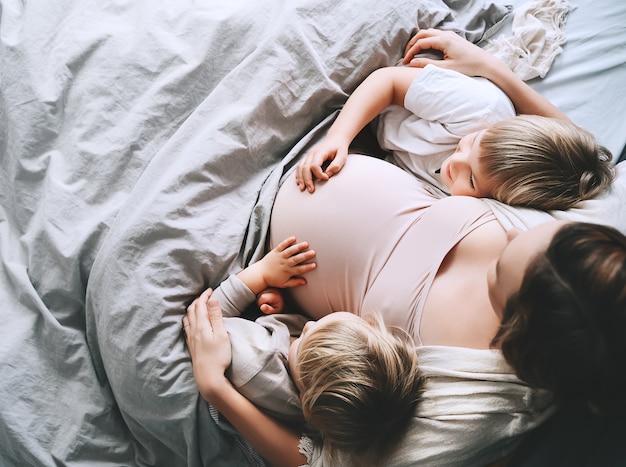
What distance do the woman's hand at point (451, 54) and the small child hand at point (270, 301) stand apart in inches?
20.1

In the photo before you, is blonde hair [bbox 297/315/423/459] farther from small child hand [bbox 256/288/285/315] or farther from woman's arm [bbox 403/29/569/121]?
woman's arm [bbox 403/29/569/121]

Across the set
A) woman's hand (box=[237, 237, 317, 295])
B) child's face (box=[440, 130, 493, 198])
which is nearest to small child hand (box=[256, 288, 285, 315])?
woman's hand (box=[237, 237, 317, 295])

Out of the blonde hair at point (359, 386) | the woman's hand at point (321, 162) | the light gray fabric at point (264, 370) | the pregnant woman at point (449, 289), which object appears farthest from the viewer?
the woman's hand at point (321, 162)

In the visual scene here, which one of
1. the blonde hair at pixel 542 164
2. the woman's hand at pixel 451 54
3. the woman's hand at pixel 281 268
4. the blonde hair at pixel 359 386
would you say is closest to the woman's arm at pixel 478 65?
the woman's hand at pixel 451 54

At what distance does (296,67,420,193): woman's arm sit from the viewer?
939 mm

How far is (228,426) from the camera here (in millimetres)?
856

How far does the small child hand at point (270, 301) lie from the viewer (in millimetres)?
921

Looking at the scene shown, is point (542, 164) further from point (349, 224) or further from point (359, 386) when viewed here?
point (359, 386)

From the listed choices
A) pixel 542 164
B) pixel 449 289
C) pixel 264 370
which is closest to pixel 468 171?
pixel 542 164

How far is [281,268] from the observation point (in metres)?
0.89

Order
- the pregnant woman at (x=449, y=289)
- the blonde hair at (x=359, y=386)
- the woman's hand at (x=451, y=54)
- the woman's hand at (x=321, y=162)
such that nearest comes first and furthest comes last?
the pregnant woman at (x=449, y=289), the blonde hair at (x=359, y=386), the woman's hand at (x=321, y=162), the woman's hand at (x=451, y=54)

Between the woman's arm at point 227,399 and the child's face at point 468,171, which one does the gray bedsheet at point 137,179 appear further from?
the child's face at point 468,171

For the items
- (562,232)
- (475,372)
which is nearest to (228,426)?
(475,372)

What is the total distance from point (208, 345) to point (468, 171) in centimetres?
51
